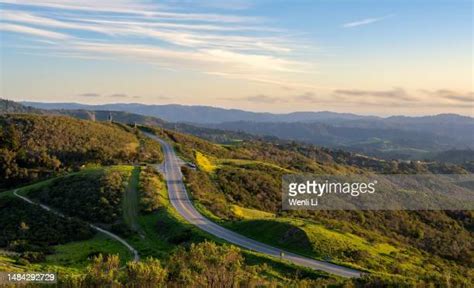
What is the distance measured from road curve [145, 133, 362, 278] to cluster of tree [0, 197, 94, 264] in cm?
1087

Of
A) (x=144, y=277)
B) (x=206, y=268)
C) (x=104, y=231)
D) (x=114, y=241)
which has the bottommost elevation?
(x=104, y=231)

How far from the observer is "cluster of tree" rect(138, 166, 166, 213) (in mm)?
53072

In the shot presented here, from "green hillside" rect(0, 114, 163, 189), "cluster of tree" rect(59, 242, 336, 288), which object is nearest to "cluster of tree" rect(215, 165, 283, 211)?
"green hillside" rect(0, 114, 163, 189)

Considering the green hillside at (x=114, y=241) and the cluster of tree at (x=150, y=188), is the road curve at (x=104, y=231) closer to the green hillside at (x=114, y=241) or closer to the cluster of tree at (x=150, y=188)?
the green hillside at (x=114, y=241)

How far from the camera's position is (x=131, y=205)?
2135 inches

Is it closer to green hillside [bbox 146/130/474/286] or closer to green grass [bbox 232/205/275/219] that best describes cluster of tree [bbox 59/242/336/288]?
green hillside [bbox 146/130/474/286]

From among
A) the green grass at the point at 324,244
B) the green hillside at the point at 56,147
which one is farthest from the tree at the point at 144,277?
the green hillside at the point at 56,147

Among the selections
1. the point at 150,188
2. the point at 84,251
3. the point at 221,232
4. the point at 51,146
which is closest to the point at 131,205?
the point at 150,188

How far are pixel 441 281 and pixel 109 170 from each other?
48.2 m

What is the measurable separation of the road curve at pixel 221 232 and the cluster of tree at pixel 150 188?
155 cm

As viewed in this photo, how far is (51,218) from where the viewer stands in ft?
160

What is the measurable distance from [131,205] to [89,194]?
5.95 metres

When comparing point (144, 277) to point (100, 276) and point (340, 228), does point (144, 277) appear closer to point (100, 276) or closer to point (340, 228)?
point (100, 276)

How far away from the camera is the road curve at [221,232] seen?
3656 centimetres
